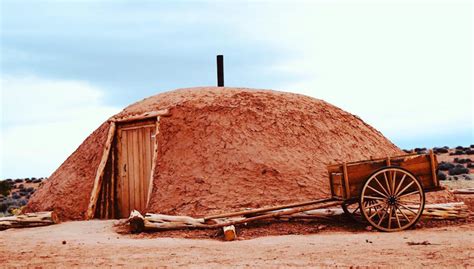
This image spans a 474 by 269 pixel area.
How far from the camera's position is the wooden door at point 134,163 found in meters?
14.1

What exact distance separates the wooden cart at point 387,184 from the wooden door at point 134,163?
514 centimetres

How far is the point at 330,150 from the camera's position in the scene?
13.7 m

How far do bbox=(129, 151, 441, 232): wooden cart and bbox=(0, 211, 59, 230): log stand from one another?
317cm

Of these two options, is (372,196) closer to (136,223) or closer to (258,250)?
(258,250)

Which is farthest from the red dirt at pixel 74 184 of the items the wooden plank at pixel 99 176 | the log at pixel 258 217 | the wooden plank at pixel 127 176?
the log at pixel 258 217

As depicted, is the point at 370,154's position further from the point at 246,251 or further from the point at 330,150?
the point at 246,251

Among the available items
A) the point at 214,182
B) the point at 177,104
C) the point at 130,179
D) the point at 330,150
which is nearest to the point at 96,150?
the point at 130,179

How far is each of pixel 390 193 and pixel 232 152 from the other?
12.7 ft

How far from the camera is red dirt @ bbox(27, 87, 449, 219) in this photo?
1245 cm

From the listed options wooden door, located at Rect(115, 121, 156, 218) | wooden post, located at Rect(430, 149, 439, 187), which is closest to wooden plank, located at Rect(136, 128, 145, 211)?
wooden door, located at Rect(115, 121, 156, 218)

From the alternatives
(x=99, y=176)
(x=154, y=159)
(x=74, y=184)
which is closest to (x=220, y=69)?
(x=154, y=159)

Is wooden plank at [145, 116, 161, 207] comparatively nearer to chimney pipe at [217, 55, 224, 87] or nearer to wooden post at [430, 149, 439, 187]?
chimney pipe at [217, 55, 224, 87]

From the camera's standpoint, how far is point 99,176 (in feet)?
46.7

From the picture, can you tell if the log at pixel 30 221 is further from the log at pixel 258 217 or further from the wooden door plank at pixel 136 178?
the log at pixel 258 217
